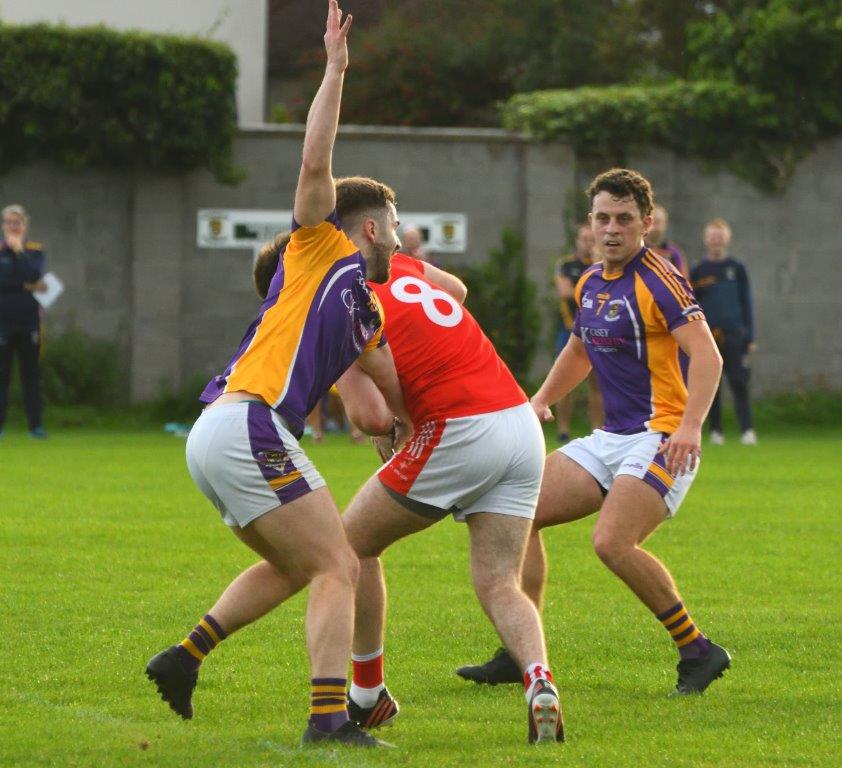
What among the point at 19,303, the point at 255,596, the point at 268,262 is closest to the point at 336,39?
the point at 268,262

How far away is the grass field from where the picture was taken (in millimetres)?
5152

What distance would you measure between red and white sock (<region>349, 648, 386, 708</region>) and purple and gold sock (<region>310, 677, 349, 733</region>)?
2.31 feet

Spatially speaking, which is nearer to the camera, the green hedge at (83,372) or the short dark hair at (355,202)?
the short dark hair at (355,202)

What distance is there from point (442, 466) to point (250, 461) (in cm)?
83

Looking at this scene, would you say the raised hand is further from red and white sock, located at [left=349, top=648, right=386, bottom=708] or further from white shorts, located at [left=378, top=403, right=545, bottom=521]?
red and white sock, located at [left=349, top=648, right=386, bottom=708]

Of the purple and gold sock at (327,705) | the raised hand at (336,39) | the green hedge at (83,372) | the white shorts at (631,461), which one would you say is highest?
the raised hand at (336,39)

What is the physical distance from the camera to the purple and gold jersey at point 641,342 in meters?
6.52

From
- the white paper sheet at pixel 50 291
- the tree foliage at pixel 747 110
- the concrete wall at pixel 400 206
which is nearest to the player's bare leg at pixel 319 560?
the white paper sheet at pixel 50 291

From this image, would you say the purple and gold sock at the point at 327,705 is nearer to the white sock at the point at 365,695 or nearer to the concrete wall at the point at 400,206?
the white sock at the point at 365,695

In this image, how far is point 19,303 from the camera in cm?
1761

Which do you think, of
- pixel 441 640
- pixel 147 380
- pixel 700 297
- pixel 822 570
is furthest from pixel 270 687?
pixel 147 380

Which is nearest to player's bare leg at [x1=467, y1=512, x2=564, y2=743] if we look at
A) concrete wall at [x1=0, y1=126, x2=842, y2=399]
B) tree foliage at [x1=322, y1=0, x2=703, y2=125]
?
concrete wall at [x1=0, y1=126, x2=842, y2=399]

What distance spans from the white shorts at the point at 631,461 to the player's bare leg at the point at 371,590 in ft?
3.74

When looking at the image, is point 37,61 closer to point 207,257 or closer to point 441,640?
point 207,257
